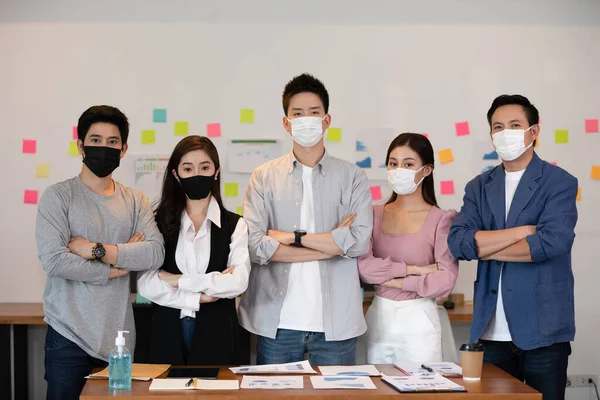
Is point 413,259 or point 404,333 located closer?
point 404,333

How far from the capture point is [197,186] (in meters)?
2.96

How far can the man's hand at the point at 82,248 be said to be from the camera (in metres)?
2.75

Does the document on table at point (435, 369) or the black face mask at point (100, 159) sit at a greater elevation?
the black face mask at point (100, 159)

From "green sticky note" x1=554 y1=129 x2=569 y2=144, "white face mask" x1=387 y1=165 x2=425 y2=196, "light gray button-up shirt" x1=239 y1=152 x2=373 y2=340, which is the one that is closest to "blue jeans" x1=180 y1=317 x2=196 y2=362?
"light gray button-up shirt" x1=239 y1=152 x2=373 y2=340

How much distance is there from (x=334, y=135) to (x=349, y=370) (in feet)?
7.12

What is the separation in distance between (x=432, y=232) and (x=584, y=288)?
1.94 meters

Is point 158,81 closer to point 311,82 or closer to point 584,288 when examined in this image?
point 311,82

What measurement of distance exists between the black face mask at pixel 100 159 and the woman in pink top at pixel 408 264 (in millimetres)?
1164

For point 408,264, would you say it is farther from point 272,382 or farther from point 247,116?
point 247,116

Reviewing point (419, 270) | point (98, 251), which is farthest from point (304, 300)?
point (98, 251)

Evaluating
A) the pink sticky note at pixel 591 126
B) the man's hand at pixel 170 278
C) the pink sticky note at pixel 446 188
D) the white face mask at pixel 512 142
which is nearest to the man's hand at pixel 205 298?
the man's hand at pixel 170 278

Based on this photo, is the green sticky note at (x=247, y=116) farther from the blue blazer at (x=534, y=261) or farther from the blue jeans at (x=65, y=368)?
the blue jeans at (x=65, y=368)

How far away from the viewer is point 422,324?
3.00 meters

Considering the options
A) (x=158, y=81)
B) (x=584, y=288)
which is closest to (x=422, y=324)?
(x=584, y=288)
